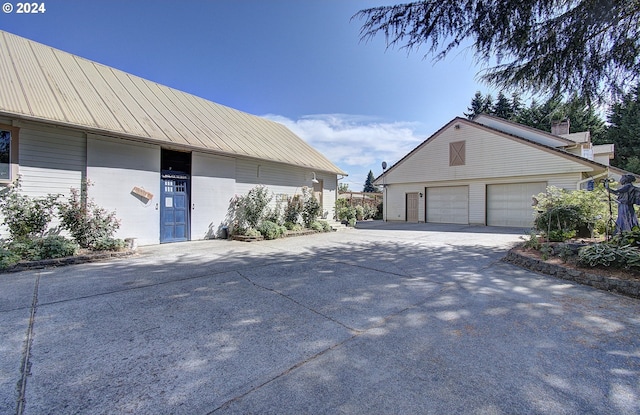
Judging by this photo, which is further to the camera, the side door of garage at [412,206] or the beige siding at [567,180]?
the side door of garage at [412,206]

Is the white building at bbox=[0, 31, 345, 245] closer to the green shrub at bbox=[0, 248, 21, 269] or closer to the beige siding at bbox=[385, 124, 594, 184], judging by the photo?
the green shrub at bbox=[0, 248, 21, 269]

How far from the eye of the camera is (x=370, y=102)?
13.6 m

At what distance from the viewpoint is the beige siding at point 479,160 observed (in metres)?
13.1

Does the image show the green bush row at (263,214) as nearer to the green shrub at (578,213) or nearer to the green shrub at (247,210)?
the green shrub at (247,210)

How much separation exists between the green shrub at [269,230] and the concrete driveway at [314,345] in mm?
5009

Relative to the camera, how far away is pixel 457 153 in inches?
631

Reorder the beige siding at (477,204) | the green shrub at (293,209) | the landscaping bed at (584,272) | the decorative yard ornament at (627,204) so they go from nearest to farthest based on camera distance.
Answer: the landscaping bed at (584,272) < the decorative yard ornament at (627,204) < the green shrub at (293,209) < the beige siding at (477,204)

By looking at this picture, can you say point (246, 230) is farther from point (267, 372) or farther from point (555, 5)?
point (555, 5)

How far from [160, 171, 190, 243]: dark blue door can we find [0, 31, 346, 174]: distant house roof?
4.00 feet

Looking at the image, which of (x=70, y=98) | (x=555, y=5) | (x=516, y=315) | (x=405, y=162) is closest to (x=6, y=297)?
(x=70, y=98)

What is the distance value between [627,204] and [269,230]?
9.05 metres

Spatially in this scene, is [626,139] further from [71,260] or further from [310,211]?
[71,260]

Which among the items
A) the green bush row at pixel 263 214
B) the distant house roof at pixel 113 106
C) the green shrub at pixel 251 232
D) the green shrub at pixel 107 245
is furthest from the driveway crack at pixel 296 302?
→ the distant house roof at pixel 113 106

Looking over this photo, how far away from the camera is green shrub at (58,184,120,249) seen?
254 inches
